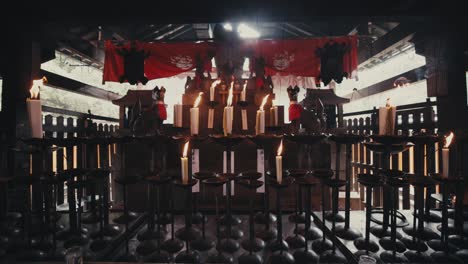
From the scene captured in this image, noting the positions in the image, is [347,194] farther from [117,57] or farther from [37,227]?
[117,57]

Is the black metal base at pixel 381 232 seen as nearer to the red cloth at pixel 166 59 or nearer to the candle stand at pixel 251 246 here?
the candle stand at pixel 251 246

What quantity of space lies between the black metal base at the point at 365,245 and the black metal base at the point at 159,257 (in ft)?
6.72

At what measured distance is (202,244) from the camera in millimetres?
2748

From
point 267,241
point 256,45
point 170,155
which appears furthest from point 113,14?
point 256,45

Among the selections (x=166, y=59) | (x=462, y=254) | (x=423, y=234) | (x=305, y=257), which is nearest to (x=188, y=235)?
(x=305, y=257)

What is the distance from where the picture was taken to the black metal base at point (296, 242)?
8.96 feet

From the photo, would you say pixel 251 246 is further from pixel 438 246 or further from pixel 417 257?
pixel 438 246

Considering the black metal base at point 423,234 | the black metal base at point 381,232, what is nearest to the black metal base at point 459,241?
the black metal base at point 423,234

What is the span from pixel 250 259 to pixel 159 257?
949mm

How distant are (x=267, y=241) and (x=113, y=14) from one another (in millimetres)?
3633

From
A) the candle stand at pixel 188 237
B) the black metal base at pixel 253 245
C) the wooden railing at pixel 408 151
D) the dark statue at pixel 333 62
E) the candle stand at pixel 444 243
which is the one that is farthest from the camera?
the dark statue at pixel 333 62

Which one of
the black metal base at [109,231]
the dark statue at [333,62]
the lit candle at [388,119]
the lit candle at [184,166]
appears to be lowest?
the black metal base at [109,231]

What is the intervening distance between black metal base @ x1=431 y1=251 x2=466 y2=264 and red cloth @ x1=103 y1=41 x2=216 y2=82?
6.18 metres

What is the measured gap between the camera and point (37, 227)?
128 inches
